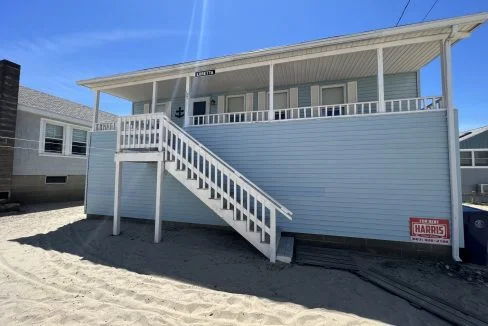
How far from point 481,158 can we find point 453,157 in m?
16.2

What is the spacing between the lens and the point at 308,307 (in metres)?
3.51

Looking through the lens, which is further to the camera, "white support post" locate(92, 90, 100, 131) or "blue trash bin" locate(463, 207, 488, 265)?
"white support post" locate(92, 90, 100, 131)

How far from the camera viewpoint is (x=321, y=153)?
6.52 meters

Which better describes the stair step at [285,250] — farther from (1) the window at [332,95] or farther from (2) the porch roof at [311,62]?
(2) the porch roof at [311,62]

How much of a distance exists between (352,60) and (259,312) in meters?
7.02

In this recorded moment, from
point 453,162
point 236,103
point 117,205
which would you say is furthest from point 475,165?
point 117,205

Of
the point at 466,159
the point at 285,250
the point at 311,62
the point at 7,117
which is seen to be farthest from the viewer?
the point at 466,159

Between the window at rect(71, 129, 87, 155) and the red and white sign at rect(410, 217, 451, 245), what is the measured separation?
52.8 ft

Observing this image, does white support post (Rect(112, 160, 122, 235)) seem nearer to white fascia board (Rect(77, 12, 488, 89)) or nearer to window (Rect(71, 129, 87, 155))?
white fascia board (Rect(77, 12, 488, 89))

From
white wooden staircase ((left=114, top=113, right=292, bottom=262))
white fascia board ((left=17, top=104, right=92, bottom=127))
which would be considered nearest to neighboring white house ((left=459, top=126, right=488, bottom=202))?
white wooden staircase ((left=114, top=113, right=292, bottom=262))

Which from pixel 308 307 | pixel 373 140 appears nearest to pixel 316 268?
pixel 308 307

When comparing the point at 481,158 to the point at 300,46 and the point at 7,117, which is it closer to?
the point at 300,46

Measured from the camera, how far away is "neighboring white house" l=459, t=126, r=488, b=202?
15.8 metres

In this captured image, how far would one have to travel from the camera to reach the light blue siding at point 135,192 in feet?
26.0
